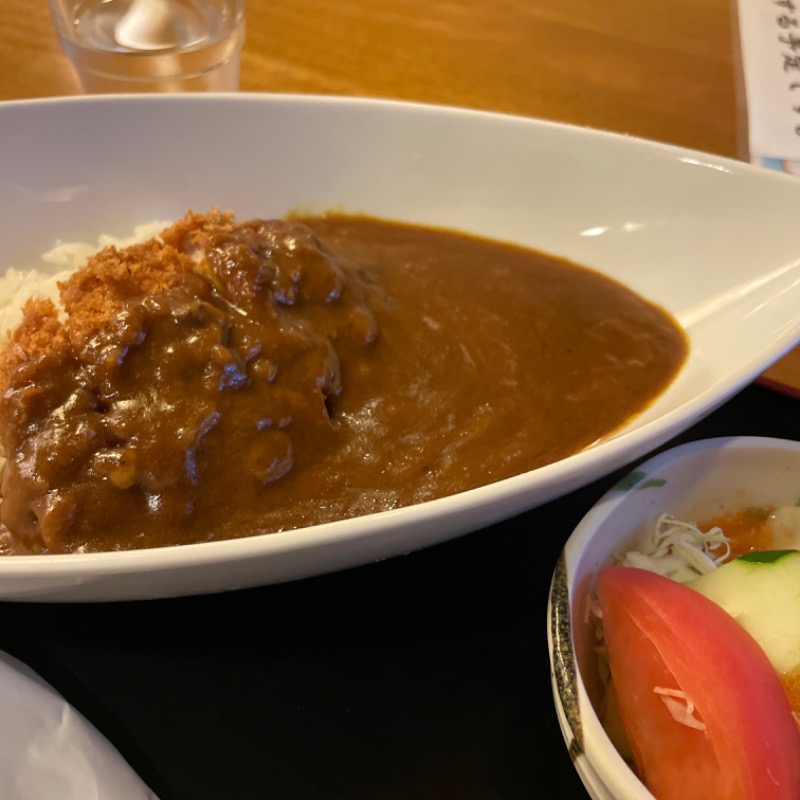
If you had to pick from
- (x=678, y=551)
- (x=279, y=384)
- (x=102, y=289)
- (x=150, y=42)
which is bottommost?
(x=678, y=551)

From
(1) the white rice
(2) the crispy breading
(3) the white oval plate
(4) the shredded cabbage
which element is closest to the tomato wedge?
(4) the shredded cabbage

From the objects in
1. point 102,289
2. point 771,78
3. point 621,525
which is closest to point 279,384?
point 102,289

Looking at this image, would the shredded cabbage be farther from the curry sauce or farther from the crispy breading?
the crispy breading

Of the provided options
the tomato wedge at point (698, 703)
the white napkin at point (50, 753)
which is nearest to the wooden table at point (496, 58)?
the tomato wedge at point (698, 703)

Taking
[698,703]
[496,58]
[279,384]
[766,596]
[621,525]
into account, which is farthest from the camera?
[496,58]

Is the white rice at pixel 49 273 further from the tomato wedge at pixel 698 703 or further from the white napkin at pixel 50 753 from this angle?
the tomato wedge at pixel 698 703

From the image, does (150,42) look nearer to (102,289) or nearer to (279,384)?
(102,289)

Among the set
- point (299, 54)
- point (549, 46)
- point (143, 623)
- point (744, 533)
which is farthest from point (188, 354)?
point (549, 46)
